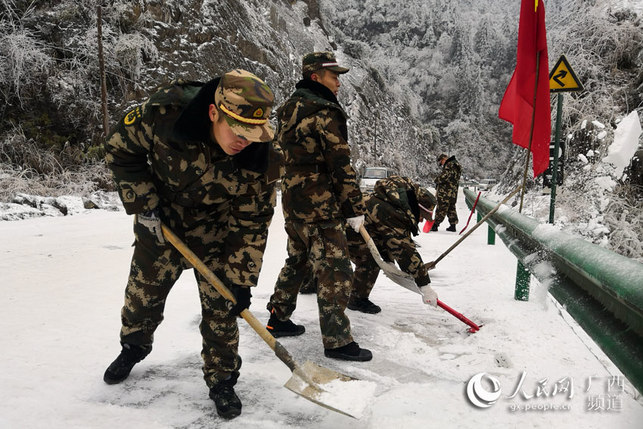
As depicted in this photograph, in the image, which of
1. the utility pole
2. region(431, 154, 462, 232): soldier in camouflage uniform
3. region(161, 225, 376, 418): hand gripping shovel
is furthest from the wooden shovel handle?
the utility pole

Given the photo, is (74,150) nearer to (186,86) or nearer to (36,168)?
(36,168)

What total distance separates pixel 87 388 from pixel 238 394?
786 mm

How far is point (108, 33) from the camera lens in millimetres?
15859

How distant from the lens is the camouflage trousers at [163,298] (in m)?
2.21

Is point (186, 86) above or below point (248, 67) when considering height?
below

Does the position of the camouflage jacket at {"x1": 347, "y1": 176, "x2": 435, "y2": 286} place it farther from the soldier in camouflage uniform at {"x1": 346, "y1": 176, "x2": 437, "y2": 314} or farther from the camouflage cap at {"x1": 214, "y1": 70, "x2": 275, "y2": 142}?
the camouflage cap at {"x1": 214, "y1": 70, "x2": 275, "y2": 142}

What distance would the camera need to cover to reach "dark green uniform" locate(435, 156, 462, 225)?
389 inches

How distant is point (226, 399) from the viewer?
206cm

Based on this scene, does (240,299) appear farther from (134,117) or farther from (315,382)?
(134,117)

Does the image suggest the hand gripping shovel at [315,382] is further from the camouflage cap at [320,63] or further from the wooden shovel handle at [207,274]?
the camouflage cap at [320,63]

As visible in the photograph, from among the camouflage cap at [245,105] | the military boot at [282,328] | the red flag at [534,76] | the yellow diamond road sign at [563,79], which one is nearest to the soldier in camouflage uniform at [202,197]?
the camouflage cap at [245,105]

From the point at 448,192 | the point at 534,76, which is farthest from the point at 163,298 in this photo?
the point at 448,192

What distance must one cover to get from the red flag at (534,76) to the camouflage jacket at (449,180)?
5640mm

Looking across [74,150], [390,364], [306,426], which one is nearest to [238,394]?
[306,426]
